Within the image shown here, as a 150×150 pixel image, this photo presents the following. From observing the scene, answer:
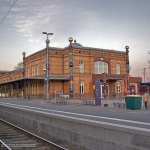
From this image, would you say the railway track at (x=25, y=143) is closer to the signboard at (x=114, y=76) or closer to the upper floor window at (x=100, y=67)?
the signboard at (x=114, y=76)

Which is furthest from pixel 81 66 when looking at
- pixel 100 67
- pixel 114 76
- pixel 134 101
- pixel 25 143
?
pixel 25 143

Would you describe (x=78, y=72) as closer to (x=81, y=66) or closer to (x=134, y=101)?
→ (x=81, y=66)

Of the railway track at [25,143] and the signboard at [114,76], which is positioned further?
the signboard at [114,76]

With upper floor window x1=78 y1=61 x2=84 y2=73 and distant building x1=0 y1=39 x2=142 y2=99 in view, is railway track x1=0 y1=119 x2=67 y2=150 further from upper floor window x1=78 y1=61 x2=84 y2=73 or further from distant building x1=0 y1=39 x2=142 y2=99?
upper floor window x1=78 y1=61 x2=84 y2=73

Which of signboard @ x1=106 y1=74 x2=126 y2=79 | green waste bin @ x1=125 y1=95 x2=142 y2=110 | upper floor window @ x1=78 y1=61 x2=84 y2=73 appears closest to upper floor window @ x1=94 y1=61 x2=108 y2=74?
upper floor window @ x1=78 y1=61 x2=84 y2=73

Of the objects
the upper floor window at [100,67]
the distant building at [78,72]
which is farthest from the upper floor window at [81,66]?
the upper floor window at [100,67]

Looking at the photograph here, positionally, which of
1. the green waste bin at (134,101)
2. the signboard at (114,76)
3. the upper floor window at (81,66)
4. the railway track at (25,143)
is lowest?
the railway track at (25,143)

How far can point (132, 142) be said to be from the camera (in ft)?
24.0

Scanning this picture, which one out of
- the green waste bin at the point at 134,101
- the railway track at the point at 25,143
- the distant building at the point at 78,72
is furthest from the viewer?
the distant building at the point at 78,72

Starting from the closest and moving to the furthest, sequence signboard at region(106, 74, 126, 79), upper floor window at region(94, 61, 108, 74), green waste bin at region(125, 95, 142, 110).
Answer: green waste bin at region(125, 95, 142, 110)
signboard at region(106, 74, 126, 79)
upper floor window at region(94, 61, 108, 74)

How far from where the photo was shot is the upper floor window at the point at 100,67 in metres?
55.3

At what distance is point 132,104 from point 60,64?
102 ft

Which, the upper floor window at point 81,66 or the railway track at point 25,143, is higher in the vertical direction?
the upper floor window at point 81,66

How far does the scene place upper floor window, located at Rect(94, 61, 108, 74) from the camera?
181 ft
